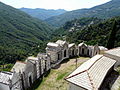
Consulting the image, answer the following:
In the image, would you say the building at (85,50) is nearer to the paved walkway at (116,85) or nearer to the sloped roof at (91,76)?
the sloped roof at (91,76)

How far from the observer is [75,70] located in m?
23.4

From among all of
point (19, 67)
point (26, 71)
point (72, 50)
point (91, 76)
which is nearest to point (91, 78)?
point (91, 76)

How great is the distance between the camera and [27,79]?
113 ft

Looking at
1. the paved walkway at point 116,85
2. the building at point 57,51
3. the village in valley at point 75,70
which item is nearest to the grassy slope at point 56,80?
the village in valley at point 75,70

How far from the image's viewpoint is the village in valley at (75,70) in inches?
766

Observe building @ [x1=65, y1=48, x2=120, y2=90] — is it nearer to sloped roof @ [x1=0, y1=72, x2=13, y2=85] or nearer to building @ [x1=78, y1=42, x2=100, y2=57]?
sloped roof @ [x1=0, y1=72, x2=13, y2=85]

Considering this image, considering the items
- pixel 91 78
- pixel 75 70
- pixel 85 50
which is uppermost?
pixel 91 78

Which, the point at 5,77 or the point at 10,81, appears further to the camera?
the point at 5,77

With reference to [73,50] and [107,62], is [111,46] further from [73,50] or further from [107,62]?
[107,62]

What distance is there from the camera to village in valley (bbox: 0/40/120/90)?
19.5 m

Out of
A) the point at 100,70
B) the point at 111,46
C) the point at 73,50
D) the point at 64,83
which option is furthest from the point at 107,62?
the point at 111,46

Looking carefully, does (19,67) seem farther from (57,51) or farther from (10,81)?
(57,51)

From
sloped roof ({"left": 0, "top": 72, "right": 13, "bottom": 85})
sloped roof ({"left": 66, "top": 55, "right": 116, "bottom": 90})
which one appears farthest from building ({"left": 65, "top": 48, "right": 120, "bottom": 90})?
sloped roof ({"left": 0, "top": 72, "right": 13, "bottom": 85})

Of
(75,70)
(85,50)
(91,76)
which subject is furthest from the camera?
(85,50)
